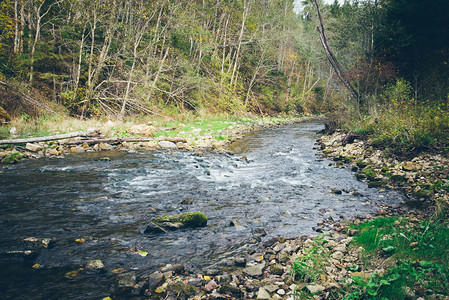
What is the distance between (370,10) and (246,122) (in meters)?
10.5

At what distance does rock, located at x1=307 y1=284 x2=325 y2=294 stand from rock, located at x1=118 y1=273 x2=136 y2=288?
1.89m

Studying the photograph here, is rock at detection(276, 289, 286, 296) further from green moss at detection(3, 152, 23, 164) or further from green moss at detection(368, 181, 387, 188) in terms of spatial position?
green moss at detection(3, 152, 23, 164)

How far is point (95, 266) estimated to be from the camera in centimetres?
317

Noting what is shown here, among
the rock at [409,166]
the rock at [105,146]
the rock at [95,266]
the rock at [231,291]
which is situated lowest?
the rock at [105,146]

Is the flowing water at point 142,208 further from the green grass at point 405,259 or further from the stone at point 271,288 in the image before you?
the green grass at point 405,259

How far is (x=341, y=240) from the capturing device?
3777mm

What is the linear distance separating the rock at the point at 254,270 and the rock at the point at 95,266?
1720mm

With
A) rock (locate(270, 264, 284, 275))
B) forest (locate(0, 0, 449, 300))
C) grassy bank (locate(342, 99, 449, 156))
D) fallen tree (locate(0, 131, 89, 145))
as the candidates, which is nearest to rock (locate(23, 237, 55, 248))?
forest (locate(0, 0, 449, 300))

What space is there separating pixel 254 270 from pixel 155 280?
3.83 feet

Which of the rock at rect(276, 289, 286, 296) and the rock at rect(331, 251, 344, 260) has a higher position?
the rock at rect(331, 251, 344, 260)

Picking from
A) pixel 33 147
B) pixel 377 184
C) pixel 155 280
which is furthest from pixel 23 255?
pixel 377 184

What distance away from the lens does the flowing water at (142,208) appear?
10.5ft

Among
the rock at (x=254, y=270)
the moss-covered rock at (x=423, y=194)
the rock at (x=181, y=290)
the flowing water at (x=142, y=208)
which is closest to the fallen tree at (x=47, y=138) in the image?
the flowing water at (x=142, y=208)

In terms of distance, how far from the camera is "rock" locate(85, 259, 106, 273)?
3125 mm
